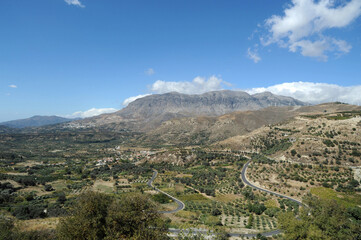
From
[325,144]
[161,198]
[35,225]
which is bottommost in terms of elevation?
[161,198]

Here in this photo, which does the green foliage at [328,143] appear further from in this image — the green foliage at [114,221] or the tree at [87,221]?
the tree at [87,221]

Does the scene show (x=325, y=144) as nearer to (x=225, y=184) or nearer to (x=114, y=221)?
(x=225, y=184)

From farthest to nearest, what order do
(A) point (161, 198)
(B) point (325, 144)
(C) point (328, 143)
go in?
(B) point (325, 144)
(C) point (328, 143)
(A) point (161, 198)

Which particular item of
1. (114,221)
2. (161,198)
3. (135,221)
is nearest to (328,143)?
(161,198)

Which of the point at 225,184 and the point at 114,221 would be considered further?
the point at 225,184

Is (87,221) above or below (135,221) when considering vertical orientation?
above

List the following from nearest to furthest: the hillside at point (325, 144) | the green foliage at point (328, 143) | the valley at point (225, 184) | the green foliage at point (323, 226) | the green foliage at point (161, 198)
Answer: the green foliage at point (323, 226) → the valley at point (225, 184) → the green foliage at point (161, 198) → the hillside at point (325, 144) → the green foliage at point (328, 143)

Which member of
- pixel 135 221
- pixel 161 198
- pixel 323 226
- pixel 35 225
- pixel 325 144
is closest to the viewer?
pixel 135 221

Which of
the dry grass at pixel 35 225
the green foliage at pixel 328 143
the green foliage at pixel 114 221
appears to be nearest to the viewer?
the green foliage at pixel 114 221

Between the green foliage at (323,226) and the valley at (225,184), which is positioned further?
the valley at (225,184)

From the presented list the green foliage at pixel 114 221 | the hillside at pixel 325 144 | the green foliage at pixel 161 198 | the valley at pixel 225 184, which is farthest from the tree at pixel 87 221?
the hillside at pixel 325 144

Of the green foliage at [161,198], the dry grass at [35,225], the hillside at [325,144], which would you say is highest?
the hillside at [325,144]

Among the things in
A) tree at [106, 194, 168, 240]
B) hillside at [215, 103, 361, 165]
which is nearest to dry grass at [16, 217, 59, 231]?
tree at [106, 194, 168, 240]
